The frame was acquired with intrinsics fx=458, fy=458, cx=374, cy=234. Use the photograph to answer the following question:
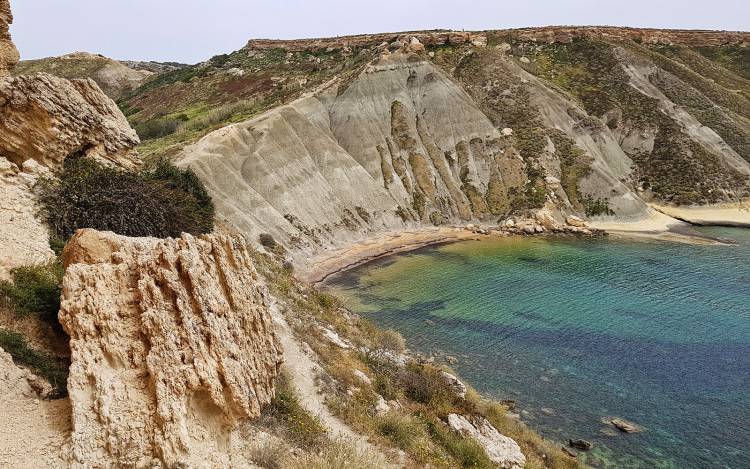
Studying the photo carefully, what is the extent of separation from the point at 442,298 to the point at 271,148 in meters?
27.2

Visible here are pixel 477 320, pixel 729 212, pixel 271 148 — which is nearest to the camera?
pixel 477 320

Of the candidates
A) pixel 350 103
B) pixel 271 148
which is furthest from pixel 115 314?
pixel 350 103

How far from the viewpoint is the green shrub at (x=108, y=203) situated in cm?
1486

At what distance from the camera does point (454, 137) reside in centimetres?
6456

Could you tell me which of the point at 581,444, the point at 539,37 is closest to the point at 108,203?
the point at 581,444

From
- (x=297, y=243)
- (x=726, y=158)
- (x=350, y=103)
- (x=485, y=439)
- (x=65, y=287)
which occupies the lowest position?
(x=485, y=439)

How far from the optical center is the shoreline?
1676 inches

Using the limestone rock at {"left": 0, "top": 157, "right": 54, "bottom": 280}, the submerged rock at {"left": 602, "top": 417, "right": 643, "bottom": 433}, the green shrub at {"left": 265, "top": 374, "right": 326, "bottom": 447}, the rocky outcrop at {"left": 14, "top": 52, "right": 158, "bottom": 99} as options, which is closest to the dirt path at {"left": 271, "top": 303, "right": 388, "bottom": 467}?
the green shrub at {"left": 265, "top": 374, "right": 326, "bottom": 447}

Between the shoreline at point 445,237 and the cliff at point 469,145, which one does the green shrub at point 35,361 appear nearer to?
the shoreline at point 445,237

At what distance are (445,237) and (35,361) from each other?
45.4m

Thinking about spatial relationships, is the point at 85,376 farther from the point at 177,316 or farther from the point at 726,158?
the point at 726,158

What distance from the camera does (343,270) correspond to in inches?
1633

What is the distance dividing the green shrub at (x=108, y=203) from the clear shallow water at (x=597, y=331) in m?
15.3

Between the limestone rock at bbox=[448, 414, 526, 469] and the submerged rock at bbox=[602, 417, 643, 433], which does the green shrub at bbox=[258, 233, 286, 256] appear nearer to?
the limestone rock at bbox=[448, 414, 526, 469]
